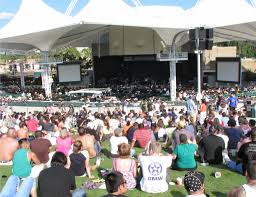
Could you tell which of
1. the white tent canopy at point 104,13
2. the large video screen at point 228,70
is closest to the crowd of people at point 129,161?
the white tent canopy at point 104,13

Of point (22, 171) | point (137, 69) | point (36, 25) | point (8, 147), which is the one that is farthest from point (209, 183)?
point (137, 69)

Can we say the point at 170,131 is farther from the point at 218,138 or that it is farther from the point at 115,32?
the point at 115,32

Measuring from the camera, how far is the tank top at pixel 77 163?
27.8ft

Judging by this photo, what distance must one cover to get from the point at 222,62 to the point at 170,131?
26848 millimetres

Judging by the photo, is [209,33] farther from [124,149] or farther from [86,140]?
[124,149]

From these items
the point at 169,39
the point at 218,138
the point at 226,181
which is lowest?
the point at 226,181

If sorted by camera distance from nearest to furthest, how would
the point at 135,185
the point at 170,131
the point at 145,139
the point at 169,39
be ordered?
the point at 135,185, the point at 145,139, the point at 170,131, the point at 169,39

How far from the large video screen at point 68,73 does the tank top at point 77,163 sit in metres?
35.8

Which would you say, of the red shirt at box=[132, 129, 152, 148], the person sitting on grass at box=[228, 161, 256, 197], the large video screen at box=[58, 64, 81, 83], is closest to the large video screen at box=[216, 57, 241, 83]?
the large video screen at box=[58, 64, 81, 83]

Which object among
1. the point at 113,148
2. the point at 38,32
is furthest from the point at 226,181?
the point at 38,32

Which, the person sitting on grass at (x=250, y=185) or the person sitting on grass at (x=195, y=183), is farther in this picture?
the person sitting on grass at (x=195, y=183)

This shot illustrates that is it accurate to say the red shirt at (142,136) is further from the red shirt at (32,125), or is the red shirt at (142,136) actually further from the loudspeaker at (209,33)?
the loudspeaker at (209,33)

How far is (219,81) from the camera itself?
38.8m

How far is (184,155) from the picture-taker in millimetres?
8945
